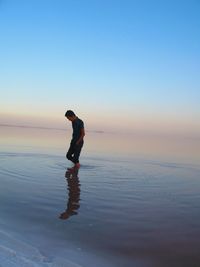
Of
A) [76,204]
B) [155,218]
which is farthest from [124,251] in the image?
[76,204]

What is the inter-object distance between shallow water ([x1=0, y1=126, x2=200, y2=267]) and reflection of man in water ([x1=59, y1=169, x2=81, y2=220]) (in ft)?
0.06

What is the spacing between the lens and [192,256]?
5094 mm

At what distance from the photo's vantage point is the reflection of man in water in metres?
6.87

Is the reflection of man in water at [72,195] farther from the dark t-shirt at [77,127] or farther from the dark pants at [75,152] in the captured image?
the dark t-shirt at [77,127]

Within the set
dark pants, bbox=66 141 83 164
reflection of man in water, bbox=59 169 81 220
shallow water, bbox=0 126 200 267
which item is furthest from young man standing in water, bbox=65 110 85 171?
shallow water, bbox=0 126 200 267

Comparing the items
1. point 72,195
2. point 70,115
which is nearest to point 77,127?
point 70,115

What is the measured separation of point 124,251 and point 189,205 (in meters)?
3.51

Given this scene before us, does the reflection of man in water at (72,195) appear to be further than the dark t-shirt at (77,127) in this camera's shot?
No

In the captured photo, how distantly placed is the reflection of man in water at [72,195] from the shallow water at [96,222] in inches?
0.7

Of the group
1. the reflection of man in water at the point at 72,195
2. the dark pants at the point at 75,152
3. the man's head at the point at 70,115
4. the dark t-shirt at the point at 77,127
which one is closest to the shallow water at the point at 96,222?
the reflection of man in water at the point at 72,195

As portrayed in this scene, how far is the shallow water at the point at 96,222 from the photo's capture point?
15.8 feet

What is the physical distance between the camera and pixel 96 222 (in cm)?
643

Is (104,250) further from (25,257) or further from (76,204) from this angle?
(76,204)

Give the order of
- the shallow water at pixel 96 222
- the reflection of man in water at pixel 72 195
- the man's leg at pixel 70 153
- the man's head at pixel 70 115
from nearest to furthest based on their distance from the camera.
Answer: the shallow water at pixel 96 222 < the reflection of man in water at pixel 72 195 < the man's head at pixel 70 115 < the man's leg at pixel 70 153
